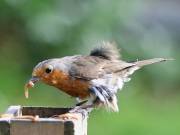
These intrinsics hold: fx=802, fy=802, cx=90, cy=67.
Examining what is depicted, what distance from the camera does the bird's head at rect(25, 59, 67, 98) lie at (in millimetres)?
4789

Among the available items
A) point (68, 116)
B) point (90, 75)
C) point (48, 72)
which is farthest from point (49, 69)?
point (68, 116)

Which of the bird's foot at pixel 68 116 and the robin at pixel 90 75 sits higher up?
the robin at pixel 90 75

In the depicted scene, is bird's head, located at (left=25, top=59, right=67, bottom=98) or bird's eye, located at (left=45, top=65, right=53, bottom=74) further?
bird's eye, located at (left=45, top=65, right=53, bottom=74)

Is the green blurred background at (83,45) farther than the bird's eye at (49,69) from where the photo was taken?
Yes

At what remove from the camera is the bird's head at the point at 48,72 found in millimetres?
4789

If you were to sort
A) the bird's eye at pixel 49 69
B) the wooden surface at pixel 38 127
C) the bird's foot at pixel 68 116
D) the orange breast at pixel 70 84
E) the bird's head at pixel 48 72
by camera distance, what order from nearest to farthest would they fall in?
the wooden surface at pixel 38 127 < the bird's foot at pixel 68 116 < the bird's head at pixel 48 72 < the bird's eye at pixel 49 69 < the orange breast at pixel 70 84

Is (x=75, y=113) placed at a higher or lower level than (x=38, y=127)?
higher

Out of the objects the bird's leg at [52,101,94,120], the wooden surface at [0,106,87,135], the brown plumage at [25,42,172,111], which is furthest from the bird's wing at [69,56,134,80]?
the wooden surface at [0,106,87,135]

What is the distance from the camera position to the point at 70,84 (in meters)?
5.17

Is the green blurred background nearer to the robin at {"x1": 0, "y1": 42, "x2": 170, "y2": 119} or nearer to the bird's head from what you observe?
the robin at {"x1": 0, "y1": 42, "x2": 170, "y2": 119}

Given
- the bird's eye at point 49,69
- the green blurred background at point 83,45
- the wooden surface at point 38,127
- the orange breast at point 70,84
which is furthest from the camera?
the green blurred background at point 83,45

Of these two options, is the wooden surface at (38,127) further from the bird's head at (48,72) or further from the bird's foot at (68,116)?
the bird's head at (48,72)

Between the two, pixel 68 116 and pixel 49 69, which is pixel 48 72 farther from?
pixel 68 116

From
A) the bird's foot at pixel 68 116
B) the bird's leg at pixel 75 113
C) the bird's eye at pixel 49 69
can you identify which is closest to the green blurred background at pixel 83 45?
the bird's eye at pixel 49 69
